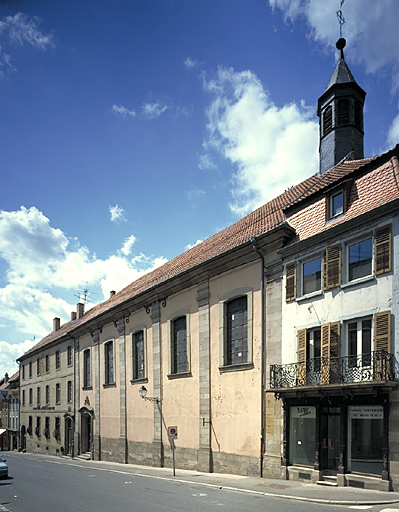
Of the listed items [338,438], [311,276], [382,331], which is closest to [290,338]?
[311,276]

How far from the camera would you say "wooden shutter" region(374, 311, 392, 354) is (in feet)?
49.3

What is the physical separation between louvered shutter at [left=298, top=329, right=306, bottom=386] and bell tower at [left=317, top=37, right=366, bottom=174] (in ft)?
30.6

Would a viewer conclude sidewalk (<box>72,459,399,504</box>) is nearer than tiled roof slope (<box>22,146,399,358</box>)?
Yes

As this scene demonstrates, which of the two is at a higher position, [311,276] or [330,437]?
[311,276]

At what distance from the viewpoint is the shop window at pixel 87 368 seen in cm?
4041

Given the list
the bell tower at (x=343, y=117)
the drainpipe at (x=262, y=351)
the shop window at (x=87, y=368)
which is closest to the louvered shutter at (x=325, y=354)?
the drainpipe at (x=262, y=351)

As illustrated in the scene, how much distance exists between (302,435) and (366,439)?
300 cm

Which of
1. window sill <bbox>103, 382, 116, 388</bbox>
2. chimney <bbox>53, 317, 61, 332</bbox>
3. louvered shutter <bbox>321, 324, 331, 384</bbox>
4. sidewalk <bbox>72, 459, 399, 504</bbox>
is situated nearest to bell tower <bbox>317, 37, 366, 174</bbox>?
louvered shutter <bbox>321, 324, 331, 384</bbox>

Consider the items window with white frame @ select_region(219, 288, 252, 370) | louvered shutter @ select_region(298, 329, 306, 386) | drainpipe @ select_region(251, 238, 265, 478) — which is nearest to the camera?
louvered shutter @ select_region(298, 329, 306, 386)

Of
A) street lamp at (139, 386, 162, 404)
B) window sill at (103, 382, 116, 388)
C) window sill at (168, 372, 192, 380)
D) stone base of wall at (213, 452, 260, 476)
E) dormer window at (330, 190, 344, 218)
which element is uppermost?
dormer window at (330, 190, 344, 218)

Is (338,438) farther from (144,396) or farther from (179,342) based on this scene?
(144,396)

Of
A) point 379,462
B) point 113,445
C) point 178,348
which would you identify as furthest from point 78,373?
point 379,462

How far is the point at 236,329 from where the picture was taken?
22531mm

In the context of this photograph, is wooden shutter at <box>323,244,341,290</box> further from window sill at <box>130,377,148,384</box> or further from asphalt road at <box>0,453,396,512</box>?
window sill at <box>130,377,148,384</box>
